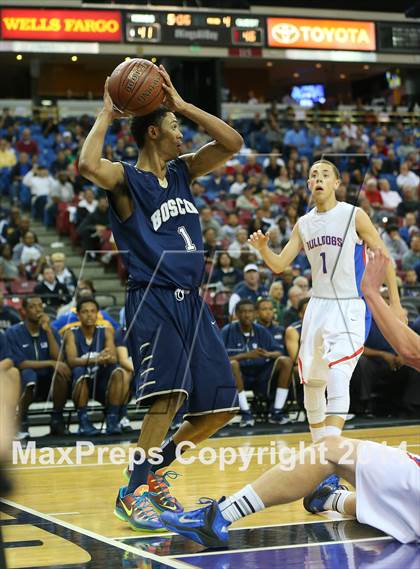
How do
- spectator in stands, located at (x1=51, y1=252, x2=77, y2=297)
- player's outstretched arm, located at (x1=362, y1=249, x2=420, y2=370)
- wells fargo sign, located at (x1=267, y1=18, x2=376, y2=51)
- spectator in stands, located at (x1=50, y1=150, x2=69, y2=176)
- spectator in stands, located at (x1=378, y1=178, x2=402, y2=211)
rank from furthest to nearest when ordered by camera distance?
wells fargo sign, located at (x1=267, y1=18, x2=376, y2=51), spectator in stands, located at (x1=50, y1=150, x2=69, y2=176), spectator in stands, located at (x1=378, y1=178, x2=402, y2=211), spectator in stands, located at (x1=51, y1=252, x2=77, y2=297), player's outstretched arm, located at (x1=362, y1=249, x2=420, y2=370)

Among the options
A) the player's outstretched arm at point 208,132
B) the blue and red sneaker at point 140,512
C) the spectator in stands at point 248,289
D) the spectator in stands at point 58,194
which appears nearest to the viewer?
the blue and red sneaker at point 140,512

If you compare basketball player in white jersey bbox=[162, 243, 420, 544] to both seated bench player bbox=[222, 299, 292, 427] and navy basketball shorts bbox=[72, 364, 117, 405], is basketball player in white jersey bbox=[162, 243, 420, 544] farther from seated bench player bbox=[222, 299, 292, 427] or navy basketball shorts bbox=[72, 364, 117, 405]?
seated bench player bbox=[222, 299, 292, 427]

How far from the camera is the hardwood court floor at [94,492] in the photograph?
479 centimetres

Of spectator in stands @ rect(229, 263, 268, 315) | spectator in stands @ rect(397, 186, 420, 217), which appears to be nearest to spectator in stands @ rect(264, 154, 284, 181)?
spectator in stands @ rect(397, 186, 420, 217)

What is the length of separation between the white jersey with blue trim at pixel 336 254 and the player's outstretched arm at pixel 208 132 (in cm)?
106

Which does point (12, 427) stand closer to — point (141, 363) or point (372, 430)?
point (141, 363)

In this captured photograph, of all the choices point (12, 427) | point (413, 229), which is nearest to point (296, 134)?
point (413, 229)

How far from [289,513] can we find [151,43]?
15996 mm

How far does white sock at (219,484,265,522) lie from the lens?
177 inches

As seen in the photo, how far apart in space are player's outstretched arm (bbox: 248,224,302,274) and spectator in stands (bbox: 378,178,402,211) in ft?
36.9

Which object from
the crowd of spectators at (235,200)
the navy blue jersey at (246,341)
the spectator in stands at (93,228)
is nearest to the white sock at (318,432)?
the crowd of spectators at (235,200)

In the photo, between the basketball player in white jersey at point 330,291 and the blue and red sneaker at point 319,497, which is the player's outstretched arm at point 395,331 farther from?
the basketball player in white jersey at point 330,291

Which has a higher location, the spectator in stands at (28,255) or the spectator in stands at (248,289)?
the spectator in stands at (28,255)

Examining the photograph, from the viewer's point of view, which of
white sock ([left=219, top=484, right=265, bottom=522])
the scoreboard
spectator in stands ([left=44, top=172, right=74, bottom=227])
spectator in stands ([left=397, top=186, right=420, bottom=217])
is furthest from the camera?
the scoreboard
